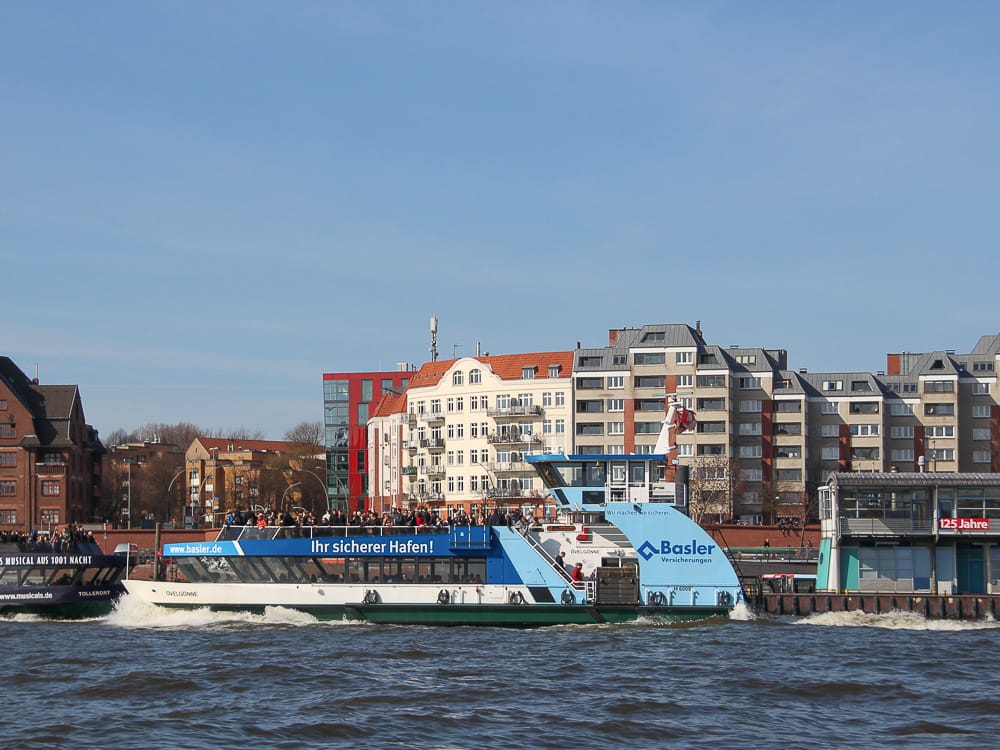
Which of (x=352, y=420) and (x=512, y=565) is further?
(x=352, y=420)

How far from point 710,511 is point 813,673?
60.0 m

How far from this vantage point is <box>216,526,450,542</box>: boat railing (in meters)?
45.9

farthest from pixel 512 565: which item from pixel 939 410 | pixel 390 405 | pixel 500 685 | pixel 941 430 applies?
pixel 390 405

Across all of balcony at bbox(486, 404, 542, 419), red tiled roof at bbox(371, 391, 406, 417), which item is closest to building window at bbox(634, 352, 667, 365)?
balcony at bbox(486, 404, 542, 419)

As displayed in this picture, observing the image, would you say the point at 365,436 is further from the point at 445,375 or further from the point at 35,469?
the point at 35,469

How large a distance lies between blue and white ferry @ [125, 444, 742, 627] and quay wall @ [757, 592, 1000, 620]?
177 inches

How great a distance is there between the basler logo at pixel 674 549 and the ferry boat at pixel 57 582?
20384mm

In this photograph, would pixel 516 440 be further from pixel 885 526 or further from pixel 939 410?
pixel 885 526

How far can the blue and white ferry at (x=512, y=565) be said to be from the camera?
1752 inches

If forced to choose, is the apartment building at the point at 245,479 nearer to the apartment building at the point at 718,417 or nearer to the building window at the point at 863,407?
the apartment building at the point at 718,417

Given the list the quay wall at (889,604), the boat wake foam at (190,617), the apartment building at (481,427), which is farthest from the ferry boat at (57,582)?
the apartment building at (481,427)

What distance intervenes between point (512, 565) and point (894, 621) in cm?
1283

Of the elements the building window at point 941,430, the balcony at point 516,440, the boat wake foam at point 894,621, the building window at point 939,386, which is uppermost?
the building window at point 939,386

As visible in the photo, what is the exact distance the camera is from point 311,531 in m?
46.1
